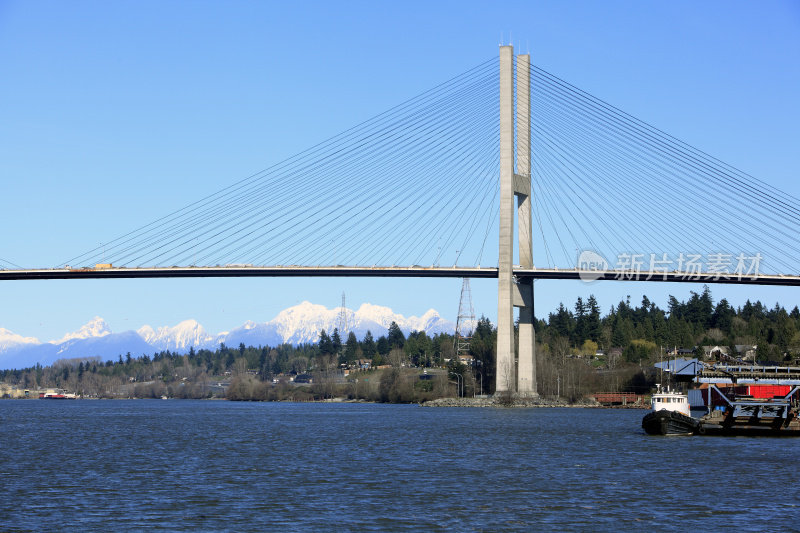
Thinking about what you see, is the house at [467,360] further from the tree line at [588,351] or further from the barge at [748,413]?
the barge at [748,413]

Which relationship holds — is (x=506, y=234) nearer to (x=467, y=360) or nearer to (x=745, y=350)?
(x=745, y=350)

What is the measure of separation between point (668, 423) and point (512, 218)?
101ft

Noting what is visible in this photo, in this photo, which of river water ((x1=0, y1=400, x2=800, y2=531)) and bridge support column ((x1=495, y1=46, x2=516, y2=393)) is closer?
river water ((x1=0, y1=400, x2=800, y2=531))

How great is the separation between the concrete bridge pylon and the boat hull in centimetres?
2845

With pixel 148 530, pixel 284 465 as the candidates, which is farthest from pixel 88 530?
pixel 284 465

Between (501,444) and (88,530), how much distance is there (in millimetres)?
27711

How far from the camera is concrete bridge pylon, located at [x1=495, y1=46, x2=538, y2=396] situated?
83.0 metres

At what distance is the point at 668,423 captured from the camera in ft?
183

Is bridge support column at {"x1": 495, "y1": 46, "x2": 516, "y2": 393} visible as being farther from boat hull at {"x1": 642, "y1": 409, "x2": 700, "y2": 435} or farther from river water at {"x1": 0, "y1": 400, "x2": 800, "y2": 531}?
river water at {"x1": 0, "y1": 400, "x2": 800, "y2": 531}

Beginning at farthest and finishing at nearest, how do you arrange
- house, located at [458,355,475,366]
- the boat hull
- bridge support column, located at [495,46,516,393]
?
house, located at [458,355,475,366], bridge support column, located at [495,46,516,393], the boat hull

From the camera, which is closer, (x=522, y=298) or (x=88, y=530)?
(x=88, y=530)

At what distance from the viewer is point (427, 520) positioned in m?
25.0

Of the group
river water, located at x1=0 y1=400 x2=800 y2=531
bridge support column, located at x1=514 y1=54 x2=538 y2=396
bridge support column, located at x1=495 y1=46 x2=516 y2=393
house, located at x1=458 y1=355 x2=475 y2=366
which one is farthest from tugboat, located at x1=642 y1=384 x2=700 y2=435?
house, located at x1=458 y1=355 x2=475 y2=366

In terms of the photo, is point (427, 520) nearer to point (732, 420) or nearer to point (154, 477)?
point (154, 477)
